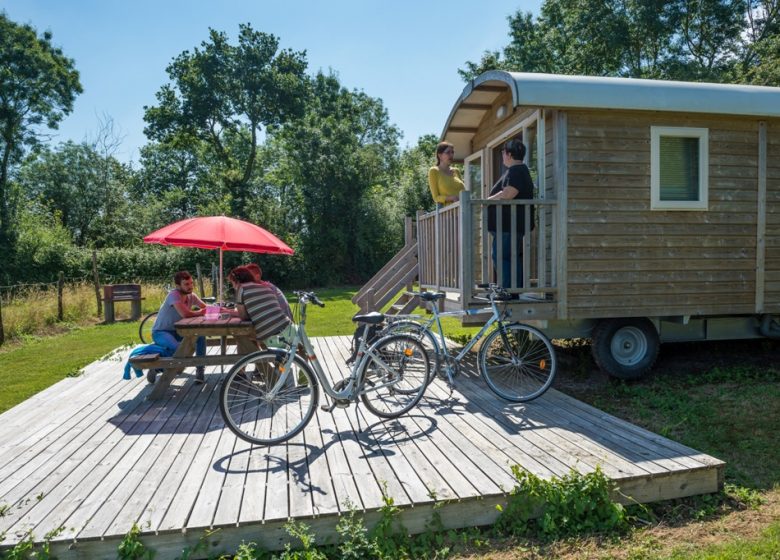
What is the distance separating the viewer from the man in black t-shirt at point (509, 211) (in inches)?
227

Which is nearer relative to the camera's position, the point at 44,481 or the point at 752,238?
the point at 44,481

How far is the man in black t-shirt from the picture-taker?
19.0 feet

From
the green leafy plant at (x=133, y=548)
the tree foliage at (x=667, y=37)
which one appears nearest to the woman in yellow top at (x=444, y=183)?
the green leafy plant at (x=133, y=548)

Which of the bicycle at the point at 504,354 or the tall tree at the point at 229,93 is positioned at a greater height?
the tall tree at the point at 229,93

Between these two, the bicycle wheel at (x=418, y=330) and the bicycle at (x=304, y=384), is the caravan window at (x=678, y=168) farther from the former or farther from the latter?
the bicycle at (x=304, y=384)

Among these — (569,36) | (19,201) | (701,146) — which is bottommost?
(701,146)

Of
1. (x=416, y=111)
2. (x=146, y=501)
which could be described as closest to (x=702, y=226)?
(x=146, y=501)

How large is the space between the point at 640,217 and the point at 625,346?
59.3 inches

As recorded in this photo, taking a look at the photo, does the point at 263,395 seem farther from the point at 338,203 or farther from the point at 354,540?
the point at 338,203

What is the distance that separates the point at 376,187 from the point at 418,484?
2329cm

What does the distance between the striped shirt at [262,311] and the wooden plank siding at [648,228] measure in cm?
314

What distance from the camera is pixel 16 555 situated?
8.36 feet

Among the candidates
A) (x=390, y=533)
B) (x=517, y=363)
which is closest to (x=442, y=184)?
(x=517, y=363)

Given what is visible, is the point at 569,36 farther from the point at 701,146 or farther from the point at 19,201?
the point at 19,201
